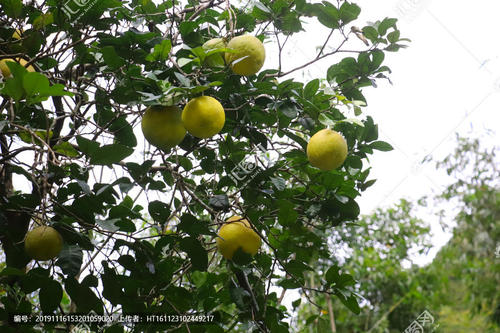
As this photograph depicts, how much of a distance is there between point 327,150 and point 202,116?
0.99 feet

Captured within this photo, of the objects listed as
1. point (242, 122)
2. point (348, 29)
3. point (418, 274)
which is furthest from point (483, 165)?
point (242, 122)

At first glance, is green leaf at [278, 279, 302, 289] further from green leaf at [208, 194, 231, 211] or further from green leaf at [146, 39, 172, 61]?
green leaf at [146, 39, 172, 61]

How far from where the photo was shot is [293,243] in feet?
4.34

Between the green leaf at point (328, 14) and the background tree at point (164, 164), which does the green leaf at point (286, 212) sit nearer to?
the background tree at point (164, 164)

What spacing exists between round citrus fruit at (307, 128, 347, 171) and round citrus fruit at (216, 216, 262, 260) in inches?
9.8

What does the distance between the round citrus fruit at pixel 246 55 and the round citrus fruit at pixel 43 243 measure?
1.79 ft

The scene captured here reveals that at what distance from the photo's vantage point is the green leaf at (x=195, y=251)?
1163 millimetres

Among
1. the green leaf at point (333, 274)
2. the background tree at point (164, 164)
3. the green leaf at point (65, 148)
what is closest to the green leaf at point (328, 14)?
the background tree at point (164, 164)

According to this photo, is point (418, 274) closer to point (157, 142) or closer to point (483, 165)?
point (483, 165)

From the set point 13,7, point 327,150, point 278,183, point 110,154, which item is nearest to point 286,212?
point 278,183

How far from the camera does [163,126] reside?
1034mm

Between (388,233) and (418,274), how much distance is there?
0.48 metres

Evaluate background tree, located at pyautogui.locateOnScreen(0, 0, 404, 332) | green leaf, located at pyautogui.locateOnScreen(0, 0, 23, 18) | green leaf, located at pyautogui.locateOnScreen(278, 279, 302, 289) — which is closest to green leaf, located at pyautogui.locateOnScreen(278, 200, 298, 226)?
background tree, located at pyautogui.locateOnScreen(0, 0, 404, 332)

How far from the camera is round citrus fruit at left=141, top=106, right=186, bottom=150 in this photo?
1.04 meters
